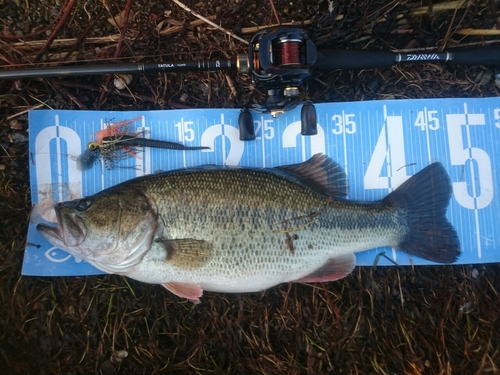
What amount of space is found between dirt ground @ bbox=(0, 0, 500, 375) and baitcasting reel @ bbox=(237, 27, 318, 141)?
0.30 m

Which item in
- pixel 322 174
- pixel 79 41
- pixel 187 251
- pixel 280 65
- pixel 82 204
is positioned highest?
pixel 79 41

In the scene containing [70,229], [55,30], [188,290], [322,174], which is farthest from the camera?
[55,30]

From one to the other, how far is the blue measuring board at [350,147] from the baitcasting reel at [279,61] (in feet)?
1.10

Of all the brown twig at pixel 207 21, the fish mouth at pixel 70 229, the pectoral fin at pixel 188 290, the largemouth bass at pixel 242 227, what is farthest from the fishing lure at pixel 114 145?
the pectoral fin at pixel 188 290

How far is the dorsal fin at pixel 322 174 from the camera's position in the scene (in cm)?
245

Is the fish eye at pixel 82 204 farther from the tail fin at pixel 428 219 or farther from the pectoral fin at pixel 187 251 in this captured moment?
the tail fin at pixel 428 219

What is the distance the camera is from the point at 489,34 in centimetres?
267

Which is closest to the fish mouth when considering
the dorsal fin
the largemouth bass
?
the largemouth bass

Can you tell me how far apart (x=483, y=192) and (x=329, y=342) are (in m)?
1.44

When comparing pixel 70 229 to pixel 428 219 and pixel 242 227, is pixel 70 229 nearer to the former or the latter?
pixel 242 227

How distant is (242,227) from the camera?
2.22 meters

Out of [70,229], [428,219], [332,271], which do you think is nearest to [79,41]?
[70,229]

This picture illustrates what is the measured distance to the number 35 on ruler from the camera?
2637mm

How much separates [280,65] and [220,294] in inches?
58.8
